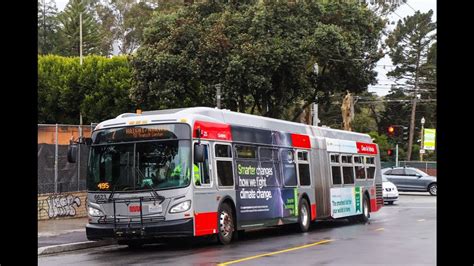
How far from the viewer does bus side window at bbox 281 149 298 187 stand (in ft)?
65.1

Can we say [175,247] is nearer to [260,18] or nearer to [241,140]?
[241,140]

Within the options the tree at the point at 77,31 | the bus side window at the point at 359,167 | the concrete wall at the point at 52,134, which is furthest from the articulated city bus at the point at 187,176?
the tree at the point at 77,31

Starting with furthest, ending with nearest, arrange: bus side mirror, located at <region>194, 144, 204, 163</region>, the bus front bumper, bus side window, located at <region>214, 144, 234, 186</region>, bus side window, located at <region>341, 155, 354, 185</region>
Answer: bus side window, located at <region>341, 155, 354, 185</region>, bus side window, located at <region>214, 144, 234, 186</region>, bus side mirror, located at <region>194, 144, 204, 163</region>, the bus front bumper

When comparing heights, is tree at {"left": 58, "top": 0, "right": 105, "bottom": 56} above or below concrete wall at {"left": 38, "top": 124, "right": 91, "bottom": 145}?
above

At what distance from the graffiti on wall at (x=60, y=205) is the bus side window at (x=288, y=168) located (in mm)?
7421

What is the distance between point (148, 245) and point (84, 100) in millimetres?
19386

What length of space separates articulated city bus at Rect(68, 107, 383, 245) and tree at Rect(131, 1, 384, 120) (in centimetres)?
729

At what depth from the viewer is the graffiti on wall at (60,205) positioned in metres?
22.0

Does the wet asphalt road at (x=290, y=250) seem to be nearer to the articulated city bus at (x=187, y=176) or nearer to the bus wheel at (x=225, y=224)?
the bus wheel at (x=225, y=224)

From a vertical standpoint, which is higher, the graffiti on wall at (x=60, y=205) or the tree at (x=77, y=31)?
the tree at (x=77, y=31)

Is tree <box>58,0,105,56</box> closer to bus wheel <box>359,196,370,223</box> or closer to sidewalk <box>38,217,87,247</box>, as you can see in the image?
bus wheel <box>359,196,370,223</box>

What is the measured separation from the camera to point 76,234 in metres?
18.5

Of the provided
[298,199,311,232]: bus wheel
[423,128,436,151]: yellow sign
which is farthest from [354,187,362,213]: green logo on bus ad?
[423,128,436,151]: yellow sign
